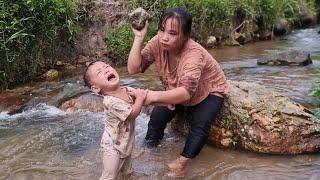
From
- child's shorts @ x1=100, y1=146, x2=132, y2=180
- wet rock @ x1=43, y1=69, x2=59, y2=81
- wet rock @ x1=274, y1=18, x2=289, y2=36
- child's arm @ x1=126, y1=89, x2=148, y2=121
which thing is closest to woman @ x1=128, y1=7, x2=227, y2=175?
child's arm @ x1=126, y1=89, x2=148, y2=121

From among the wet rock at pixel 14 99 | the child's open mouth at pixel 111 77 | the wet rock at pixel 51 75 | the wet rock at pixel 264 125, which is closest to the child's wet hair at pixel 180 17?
the child's open mouth at pixel 111 77

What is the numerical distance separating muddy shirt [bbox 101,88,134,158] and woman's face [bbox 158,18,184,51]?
598 millimetres

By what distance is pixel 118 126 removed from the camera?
331 centimetres

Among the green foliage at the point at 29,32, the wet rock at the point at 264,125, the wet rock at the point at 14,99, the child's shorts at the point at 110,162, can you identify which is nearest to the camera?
the child's shorts at the point at 110,162

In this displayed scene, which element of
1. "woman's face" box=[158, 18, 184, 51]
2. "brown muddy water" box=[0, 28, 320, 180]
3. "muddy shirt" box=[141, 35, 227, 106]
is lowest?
"brown muddy water" box=[0, 28, 320, 180]

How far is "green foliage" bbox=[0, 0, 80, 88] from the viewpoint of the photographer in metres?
6.42

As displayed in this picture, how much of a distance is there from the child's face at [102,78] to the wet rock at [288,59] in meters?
5.17

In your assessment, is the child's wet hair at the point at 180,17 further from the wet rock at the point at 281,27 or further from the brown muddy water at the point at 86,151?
the wet rock at the point at 281,27

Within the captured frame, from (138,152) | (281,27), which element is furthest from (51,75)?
(281,27)

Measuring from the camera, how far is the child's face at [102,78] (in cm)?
317

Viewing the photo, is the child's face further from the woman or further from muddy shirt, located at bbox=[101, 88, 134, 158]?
the woman

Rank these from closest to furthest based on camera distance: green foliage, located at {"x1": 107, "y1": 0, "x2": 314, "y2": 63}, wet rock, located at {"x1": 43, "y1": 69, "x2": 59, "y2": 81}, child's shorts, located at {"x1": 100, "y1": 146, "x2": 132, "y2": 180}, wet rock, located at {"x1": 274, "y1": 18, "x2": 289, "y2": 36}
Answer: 1. child's shorts, located at {"x1": 100, "y1": 146, "x2": 132, "y2": 180}
2. wet rock, located at {"x1": 43, "y1": 69, "x2": 59, "y2": 81}
3. green foliage, located at {"x1": 107, "y1": 0, "x2": 314, "y2": 63}
4. wet rock, located at {"x1": 274, "y1": 18, "x2": 289, "y2": 36}

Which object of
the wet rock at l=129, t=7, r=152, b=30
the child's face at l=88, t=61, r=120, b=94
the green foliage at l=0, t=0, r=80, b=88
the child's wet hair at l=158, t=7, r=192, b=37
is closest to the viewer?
the child's face at l=88, t=61, r=120, b=94

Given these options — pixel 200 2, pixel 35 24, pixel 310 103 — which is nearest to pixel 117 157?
pixel 310 103
